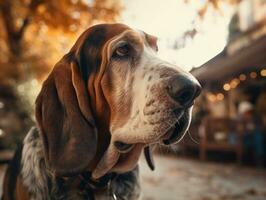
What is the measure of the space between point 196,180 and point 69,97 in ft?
19.0

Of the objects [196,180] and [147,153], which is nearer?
[147,153]

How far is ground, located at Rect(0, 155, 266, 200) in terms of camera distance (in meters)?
6.24

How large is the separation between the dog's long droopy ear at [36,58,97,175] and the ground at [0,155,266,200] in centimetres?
399

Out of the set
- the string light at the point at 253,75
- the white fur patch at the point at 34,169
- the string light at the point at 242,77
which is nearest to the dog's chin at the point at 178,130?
the white fur patch at the point at 34,169

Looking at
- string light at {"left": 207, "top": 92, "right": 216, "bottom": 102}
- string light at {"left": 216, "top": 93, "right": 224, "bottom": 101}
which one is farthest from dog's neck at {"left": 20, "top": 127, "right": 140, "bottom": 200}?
string light at {"left": 216, "top": 93, "right": 224, "bottom": 101}

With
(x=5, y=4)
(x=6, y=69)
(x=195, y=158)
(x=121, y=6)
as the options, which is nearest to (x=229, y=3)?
(x=121, y=6)

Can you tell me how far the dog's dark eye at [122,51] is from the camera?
234 centimetres

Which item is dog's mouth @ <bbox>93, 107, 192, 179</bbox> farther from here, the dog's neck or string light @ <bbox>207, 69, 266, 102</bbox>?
string light @ <bbox>207, 69, 266, 102</bbox>

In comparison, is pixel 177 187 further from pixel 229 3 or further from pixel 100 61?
pixel 100 61

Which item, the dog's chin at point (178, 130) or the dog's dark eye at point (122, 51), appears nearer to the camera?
the dog's chin at point (178, 130)

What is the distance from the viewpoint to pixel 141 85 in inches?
86.3

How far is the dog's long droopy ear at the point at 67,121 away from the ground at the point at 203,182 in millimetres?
3989

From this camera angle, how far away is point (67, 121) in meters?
2.29

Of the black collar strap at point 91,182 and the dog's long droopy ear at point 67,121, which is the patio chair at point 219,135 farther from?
the dog's long droopy ear at point 67,121
